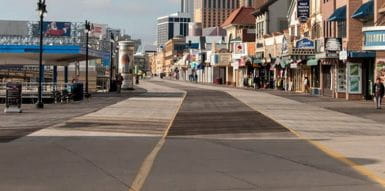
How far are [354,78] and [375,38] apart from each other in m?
9.56

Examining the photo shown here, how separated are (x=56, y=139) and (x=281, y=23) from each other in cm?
6607

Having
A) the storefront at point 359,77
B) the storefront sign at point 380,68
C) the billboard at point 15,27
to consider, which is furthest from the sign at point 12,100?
the billboard at point 15,27

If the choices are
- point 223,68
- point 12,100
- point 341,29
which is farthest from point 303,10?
point 223,68

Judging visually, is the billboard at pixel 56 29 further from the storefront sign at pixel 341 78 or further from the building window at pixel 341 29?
the storefront sign at pixel 341 78

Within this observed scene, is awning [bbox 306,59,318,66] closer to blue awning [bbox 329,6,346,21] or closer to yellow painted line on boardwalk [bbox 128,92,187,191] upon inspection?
blue awning [bbox 329,6,346,21]

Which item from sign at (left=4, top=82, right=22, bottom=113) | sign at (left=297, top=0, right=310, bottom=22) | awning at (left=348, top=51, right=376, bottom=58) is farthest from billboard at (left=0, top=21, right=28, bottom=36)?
sign at (left=4, top=82, right=22, bottom=113)

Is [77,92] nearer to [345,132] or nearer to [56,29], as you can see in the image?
[345,132]

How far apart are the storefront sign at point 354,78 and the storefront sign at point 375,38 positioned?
8450 millimetres

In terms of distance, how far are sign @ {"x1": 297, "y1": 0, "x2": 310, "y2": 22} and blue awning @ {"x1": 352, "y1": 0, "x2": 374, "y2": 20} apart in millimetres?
15862

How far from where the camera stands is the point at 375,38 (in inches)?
1373

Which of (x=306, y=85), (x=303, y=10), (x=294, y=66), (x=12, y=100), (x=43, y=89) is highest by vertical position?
(x=303, y=10)

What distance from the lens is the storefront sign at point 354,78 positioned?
1732 inches

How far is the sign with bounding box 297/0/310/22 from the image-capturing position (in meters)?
58.7

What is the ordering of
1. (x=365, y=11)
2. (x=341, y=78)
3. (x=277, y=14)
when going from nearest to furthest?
1. (x=365, y=11)
2. (x=341, y=78)
3. (x=277, y=14)
